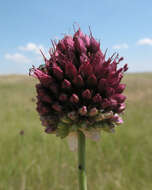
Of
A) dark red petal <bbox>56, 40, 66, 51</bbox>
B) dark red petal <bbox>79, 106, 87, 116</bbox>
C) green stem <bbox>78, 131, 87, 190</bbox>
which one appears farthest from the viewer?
dark red petal <bbox>56, 40, 66, 51</bbox>

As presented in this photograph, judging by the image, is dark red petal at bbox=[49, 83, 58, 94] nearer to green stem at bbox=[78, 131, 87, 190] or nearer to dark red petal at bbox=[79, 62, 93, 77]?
dark red petal at bbox=[79, 62, 93, 77]

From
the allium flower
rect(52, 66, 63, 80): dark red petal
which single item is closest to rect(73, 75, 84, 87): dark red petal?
the allium flower

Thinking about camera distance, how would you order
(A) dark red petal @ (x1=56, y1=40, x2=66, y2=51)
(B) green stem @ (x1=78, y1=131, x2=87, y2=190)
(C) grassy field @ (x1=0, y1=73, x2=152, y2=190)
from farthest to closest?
(C) grassy field @ (x1=0, y1=73, x2=152, y2=190)
(A) dark red petal @ (x1=56, y1=40, x2=66, y2=51)
(B) green stem @ (x1=78, y1=131, x2=87, y2=190)

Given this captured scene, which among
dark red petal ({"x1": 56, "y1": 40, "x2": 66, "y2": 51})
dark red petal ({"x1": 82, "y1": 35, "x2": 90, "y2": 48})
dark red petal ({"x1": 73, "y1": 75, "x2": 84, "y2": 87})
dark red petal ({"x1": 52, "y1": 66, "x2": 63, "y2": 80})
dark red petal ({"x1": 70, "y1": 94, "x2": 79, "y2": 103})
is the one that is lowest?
dark red petal ({"x1": 70, "y1": 94, "x2": 79, "y2": 103})

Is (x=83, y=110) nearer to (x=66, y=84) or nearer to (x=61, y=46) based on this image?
(x=66, y=84)

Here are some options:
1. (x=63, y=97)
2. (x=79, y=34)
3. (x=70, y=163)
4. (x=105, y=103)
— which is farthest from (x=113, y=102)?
(x=70, y=163)

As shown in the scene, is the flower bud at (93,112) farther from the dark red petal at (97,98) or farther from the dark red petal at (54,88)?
the dark red petal at (54,88)
